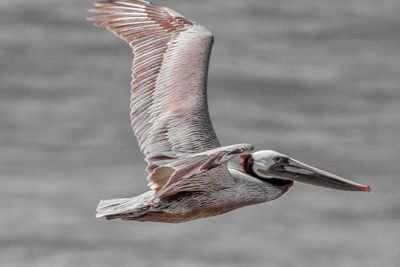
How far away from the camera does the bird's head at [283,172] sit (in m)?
8.52

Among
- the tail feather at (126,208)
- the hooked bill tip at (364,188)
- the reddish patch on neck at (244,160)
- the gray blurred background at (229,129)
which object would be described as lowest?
the gray blurred background at (229,129)

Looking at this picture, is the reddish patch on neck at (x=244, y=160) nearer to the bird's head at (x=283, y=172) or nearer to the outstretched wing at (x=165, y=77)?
the bird's head at (x=283, y=172)

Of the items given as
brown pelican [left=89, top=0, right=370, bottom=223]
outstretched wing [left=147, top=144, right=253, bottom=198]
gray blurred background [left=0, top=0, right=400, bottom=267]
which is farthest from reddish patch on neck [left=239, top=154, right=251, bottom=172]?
gray blurred background [left=0, top=0, right=400, bottom=267]

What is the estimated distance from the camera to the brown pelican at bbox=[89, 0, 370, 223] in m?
8.23

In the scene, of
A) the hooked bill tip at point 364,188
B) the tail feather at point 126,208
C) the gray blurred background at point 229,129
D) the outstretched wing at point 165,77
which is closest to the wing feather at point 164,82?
the outstretched wing at point 165,77

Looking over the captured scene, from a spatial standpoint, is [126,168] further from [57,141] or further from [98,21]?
[98,21]

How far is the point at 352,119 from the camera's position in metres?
18.2

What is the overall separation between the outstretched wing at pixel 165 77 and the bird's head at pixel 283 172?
29 cm

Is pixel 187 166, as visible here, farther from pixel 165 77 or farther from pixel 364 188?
pixel 165 77

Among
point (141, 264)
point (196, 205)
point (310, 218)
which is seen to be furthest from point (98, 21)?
point (310, 218)

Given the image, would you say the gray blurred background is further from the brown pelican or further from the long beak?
the long beak

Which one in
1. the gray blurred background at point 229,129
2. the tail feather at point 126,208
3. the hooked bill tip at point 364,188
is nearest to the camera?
the tail feather at point 126,208

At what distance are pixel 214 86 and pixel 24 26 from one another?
4.07 meters

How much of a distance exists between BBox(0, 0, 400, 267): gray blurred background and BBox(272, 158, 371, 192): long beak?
6427mm
